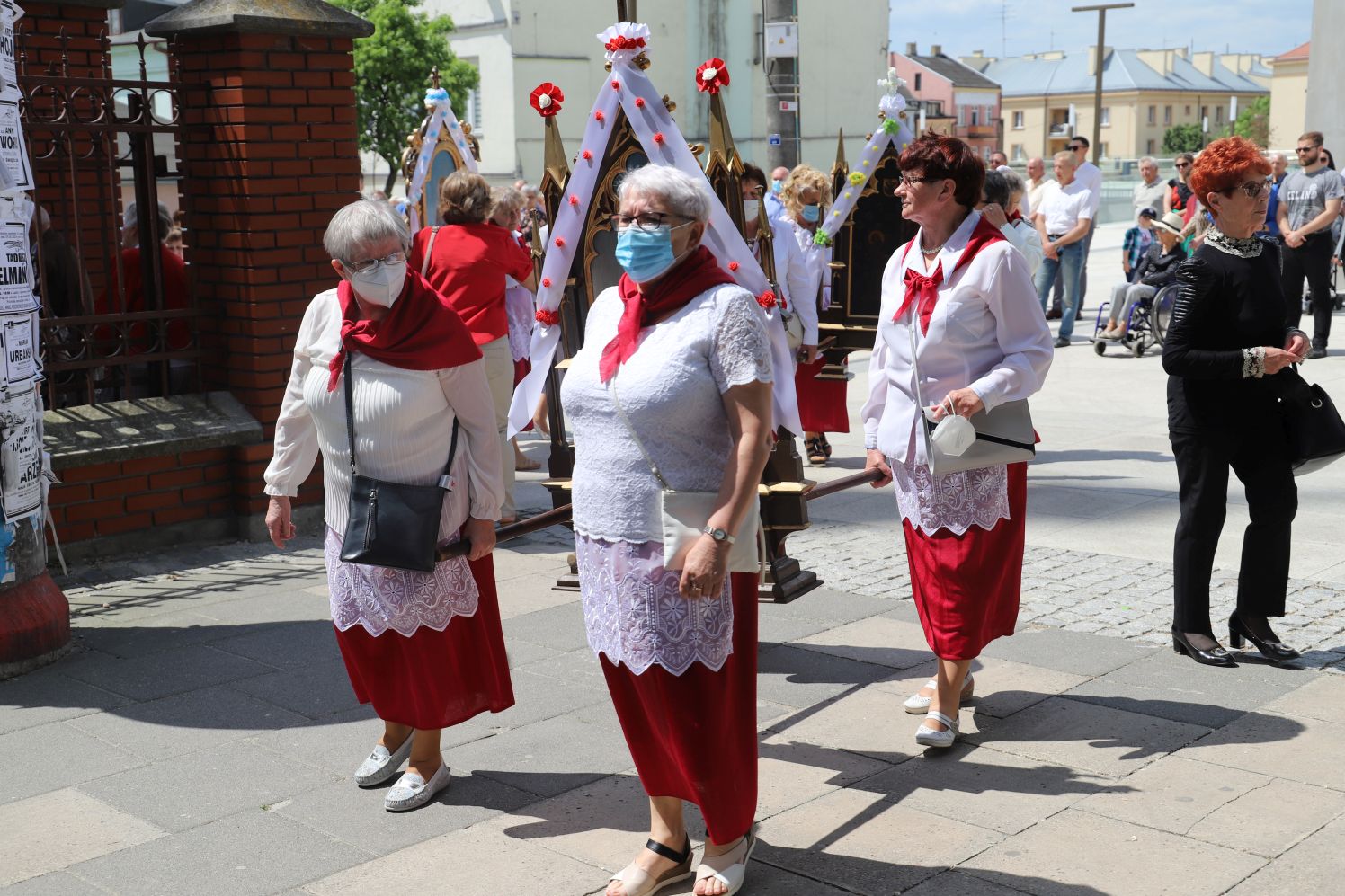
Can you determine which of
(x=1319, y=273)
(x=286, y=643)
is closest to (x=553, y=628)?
(x=286, y=643)

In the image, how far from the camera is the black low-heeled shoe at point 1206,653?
5.38 metres

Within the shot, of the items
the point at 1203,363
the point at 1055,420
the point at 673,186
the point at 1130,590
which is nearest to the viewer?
the point at 673,186

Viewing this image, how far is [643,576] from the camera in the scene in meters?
3.55

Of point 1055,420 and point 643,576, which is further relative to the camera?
point 1055,420

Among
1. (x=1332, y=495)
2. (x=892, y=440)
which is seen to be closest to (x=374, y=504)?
(x=892, y=440)

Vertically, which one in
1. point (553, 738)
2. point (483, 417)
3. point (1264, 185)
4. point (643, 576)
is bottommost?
point (553, 738)

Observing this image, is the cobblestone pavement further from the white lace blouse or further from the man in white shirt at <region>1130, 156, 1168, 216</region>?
the man in white shirt at <region>1130, 156, 1168, 216</region>

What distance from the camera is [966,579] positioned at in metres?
4.63

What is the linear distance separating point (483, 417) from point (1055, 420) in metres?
7.71

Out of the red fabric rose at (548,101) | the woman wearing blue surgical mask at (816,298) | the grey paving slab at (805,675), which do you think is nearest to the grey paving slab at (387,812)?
the grey paving slab at (805,675)

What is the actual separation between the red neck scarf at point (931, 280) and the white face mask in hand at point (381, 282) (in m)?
1.58

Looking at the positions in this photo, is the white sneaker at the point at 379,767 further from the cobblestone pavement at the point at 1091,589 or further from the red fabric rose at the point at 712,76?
the cobblestone pavement at the point at 1091,589

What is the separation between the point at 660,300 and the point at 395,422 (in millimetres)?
970

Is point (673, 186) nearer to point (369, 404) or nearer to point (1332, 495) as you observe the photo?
point (369, 404)
